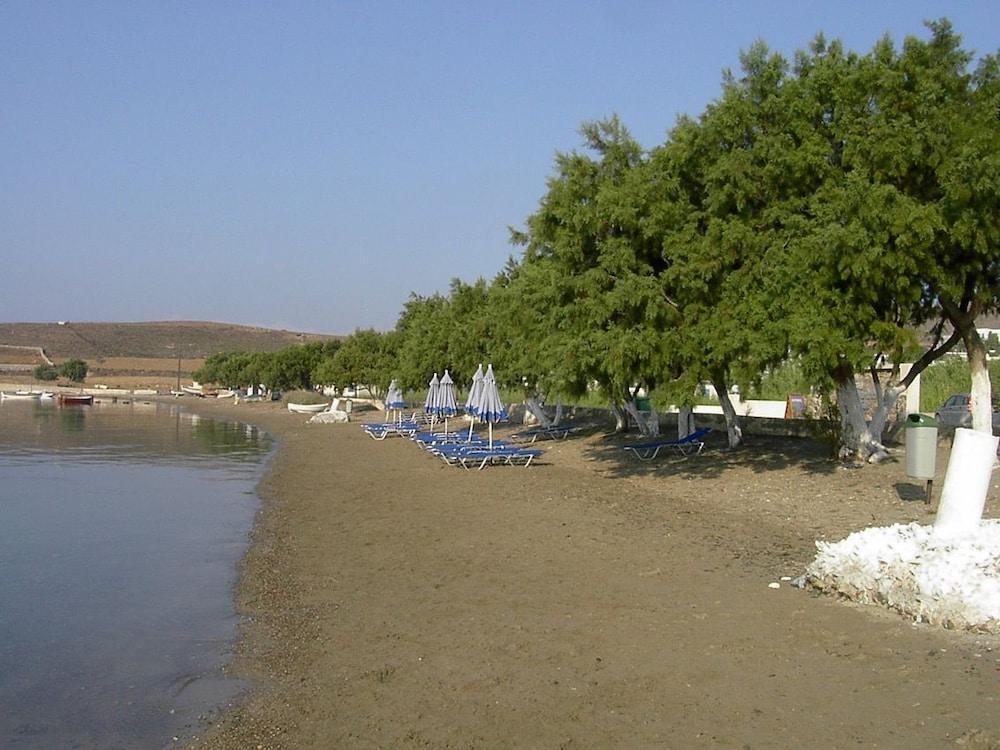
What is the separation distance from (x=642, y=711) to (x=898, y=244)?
35.8 feet

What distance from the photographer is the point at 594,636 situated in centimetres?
836

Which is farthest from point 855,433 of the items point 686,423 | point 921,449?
point 686,423

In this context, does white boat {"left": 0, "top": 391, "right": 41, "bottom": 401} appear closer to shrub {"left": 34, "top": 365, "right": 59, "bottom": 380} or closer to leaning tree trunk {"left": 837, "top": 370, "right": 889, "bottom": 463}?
shrub {"left": 34, "top": 365, "right": 59, "bottom": 380}

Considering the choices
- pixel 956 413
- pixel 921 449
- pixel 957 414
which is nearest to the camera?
pixel 921 449

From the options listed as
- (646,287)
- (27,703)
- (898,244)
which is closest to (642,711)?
(27,703)

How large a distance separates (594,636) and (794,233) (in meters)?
10.6

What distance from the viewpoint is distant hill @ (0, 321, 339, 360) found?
574 feet

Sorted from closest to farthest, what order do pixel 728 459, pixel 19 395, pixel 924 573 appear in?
1. pixel 924 573
2. pixel 728 459
3. pixel 19 395

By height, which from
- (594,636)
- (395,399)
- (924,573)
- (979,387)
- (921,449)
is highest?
(979,387)

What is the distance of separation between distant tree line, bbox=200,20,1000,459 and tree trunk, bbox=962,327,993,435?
0.12ft

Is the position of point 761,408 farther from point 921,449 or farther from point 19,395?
point 19,395

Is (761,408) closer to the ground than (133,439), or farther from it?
farther from it

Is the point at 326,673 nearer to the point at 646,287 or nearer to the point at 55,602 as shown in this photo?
the point at 55,602

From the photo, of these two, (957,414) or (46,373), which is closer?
(957,414)
